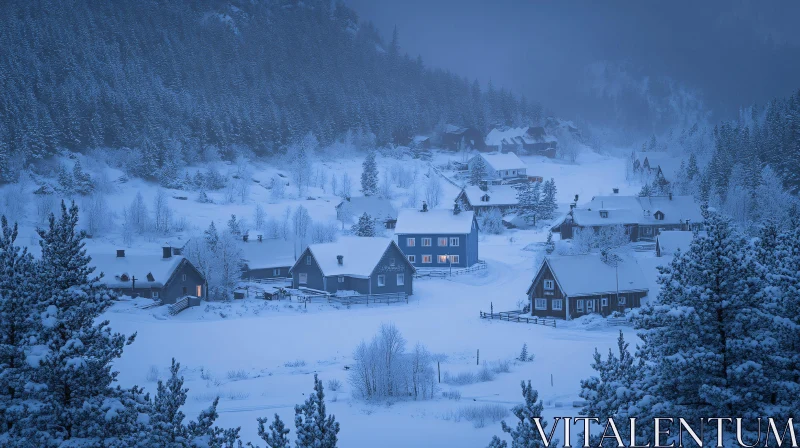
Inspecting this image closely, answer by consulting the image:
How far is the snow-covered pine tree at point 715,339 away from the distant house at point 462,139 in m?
137

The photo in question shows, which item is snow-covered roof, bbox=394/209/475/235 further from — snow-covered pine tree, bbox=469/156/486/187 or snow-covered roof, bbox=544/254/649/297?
snow-covered pine tree, bbox=469/156/486/187

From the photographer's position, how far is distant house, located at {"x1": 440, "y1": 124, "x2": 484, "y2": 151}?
148 metres

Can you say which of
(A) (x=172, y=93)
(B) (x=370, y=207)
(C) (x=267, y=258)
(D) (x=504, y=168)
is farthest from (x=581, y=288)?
(A) (x=172, y=93)

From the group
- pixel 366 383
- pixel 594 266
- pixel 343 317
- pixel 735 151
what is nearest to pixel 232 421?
pixel 366 383

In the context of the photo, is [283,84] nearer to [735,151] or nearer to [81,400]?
[735,151]

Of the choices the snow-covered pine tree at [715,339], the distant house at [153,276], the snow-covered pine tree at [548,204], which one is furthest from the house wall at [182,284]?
the snow-covered pine tree at [548,204]

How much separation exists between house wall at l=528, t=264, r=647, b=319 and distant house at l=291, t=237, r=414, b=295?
13.9 meters

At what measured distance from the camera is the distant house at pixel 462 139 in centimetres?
14800

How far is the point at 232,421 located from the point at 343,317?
2266cm

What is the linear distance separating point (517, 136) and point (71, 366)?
149m

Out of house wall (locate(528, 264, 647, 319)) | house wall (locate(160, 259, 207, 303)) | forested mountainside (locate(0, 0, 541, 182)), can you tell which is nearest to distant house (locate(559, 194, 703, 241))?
Answer: house wall (locate(528, 264, 647, 319))

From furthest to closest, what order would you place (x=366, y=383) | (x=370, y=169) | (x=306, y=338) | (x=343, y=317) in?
(x=370, y=169) → (x=343, y=317) → (x=306, y=338) → (x=366, y=383)

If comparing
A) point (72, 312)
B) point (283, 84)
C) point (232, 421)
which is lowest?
point (232, 421)

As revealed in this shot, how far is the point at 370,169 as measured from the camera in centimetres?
10762
